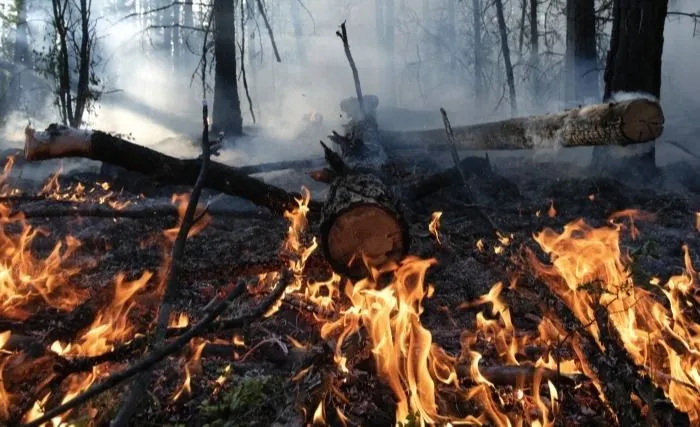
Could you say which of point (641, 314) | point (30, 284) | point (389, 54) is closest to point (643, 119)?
point (641, 314)

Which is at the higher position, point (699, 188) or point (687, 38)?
point (687, 38)

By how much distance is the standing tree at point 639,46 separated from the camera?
7.77 metres

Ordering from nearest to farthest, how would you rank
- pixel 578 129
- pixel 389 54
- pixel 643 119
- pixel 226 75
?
pixel 643 119, pixel 578 129, pixel 226 75, pixel 389 54

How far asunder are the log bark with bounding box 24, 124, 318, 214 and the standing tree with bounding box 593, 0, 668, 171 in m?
5.85

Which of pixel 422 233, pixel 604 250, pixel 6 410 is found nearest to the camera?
pixel 6 410

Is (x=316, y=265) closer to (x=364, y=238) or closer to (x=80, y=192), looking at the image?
(x=364, y=238)

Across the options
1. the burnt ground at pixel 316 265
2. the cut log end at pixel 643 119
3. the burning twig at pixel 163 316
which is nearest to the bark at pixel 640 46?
the burnt ground at pixel 316 265

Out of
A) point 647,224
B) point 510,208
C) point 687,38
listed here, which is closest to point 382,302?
point 510,208

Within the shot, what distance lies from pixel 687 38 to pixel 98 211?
33.3m

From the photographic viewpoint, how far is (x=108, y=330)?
3211mm

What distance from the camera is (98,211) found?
5438 millimetres

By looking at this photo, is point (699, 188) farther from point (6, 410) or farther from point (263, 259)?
point (6, 410)

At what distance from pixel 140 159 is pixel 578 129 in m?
4.51

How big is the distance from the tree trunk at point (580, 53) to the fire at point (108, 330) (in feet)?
32.3
